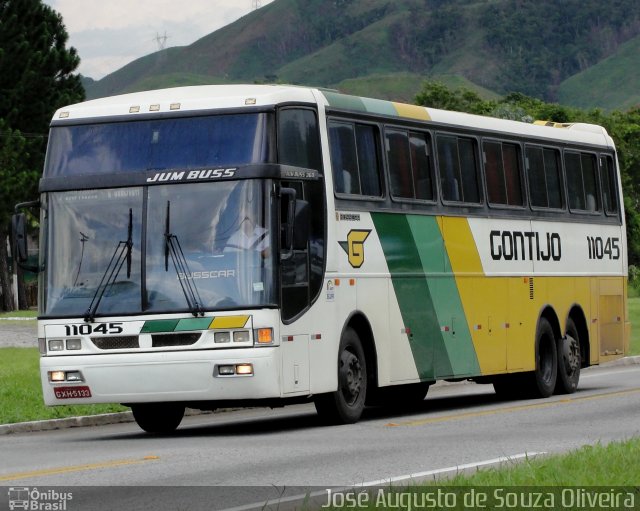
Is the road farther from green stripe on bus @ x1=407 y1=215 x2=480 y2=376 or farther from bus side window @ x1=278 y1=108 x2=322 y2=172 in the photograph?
bus side window @ x1=278 y1=108 x2=322 y2=172

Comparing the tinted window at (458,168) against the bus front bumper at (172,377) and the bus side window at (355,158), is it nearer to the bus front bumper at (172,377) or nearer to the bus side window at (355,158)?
the bus side window at (355,158)

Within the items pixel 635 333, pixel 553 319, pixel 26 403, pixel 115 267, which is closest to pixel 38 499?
pixel 115 267

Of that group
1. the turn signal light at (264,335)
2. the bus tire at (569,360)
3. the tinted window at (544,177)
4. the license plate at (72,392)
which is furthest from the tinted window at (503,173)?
the license plate at (72,392)

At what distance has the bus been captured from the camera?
17094 mm

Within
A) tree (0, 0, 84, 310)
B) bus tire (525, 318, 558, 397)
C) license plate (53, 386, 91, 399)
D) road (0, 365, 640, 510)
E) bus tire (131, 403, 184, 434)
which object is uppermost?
tree (0, 0, 84, 310)

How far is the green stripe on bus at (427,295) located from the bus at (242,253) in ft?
0.10

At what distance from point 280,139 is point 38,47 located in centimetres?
6175

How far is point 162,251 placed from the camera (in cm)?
1727

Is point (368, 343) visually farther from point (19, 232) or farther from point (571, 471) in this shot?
point (571, 471)

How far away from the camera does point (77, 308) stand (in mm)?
17516

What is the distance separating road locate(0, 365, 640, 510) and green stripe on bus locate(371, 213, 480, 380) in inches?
26.8

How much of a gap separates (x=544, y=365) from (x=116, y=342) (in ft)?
29.1

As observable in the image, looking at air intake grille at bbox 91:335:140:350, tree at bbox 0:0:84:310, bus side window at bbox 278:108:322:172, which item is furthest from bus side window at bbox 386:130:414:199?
tree at bbox 0:0:84:310

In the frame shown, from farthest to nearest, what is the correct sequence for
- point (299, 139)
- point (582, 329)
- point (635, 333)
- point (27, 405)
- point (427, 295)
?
point (635, 333) → point (582, 329) → point (27, 405) → point (427, 295) → point (299, 139)
